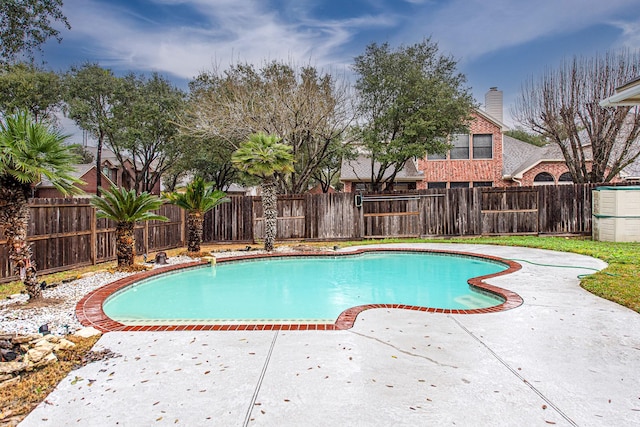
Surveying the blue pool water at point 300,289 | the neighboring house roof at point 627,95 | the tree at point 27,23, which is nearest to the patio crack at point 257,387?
the blue pool water at point 300,289

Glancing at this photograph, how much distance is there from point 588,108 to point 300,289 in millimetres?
13630

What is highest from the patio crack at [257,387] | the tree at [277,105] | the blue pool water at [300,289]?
the tree at [277,105]

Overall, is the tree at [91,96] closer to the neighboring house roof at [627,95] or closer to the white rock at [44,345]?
the white rock at [44,345]

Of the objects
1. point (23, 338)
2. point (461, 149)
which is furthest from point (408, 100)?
point (23, 338)

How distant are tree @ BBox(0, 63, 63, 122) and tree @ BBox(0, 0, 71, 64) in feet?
9.45

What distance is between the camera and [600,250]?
996 centimetres

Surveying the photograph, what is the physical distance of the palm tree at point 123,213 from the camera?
7938 mm

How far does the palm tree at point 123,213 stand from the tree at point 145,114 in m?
14.2

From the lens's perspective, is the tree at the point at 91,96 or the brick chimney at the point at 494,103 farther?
the brick chimney at the point at 494,103

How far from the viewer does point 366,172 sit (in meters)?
21.8

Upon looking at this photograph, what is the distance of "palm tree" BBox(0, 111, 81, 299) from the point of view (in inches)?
192

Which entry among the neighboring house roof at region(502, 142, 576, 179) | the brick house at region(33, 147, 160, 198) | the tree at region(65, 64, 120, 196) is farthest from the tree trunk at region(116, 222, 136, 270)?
the brick house at region(33, 147, 160, 198)

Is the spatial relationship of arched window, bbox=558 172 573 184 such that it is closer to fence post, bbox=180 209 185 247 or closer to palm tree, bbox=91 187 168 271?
fence post, bbox=180 209 185 247

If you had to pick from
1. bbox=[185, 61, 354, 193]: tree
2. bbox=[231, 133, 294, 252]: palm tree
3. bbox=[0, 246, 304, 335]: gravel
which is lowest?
bbox=[0, 246, 304, 335]: gravel
